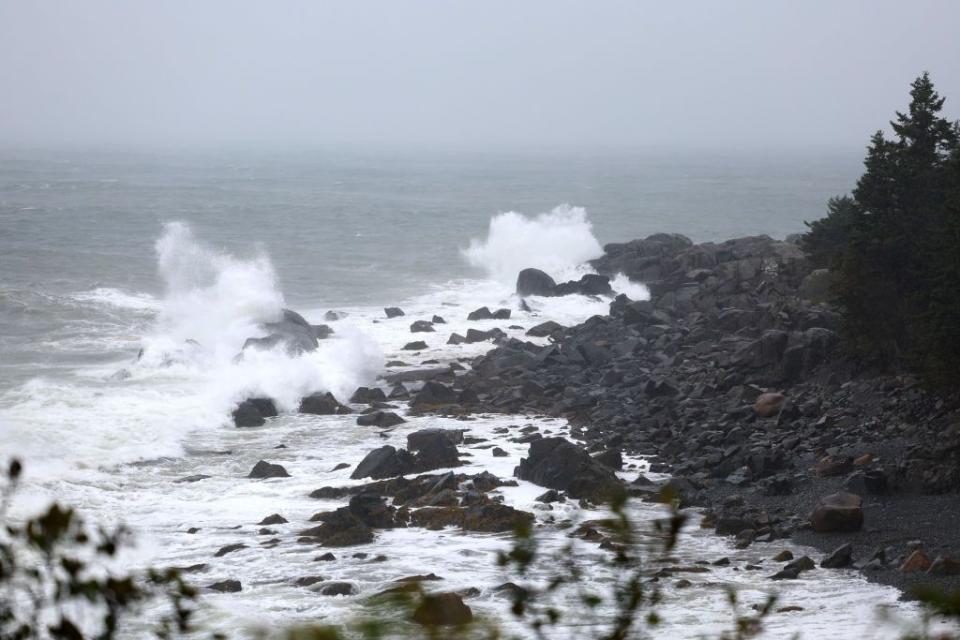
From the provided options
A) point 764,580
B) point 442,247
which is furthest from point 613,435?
point 442,247

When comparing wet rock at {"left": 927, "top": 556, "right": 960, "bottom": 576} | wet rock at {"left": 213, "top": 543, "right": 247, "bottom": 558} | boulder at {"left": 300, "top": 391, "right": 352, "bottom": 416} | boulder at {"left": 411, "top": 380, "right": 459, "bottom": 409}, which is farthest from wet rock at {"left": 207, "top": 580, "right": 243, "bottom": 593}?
boulder at {"left": 411, "top": 380, "right": 459, "bottom": 409}

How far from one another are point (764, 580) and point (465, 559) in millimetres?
4245

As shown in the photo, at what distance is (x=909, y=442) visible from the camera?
66.1ft

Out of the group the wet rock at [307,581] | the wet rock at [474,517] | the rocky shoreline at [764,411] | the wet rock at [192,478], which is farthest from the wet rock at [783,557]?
the wet rock at [192,478]

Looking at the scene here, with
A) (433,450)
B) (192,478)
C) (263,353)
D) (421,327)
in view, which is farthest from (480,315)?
(192,478)

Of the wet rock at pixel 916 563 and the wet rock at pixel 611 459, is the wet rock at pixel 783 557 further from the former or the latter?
the wet rock at pixel 611 459

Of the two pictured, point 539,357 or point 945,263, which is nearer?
point 945,263

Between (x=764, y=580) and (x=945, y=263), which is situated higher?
(x=945, y=263)

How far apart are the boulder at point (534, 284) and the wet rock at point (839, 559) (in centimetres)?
2741

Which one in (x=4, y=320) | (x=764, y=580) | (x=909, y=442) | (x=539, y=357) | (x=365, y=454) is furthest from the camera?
(x=4, y=320)

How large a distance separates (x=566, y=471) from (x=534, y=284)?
23.4m

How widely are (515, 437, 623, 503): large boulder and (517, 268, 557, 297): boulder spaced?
22.1m

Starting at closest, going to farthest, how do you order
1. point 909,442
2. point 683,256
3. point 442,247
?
point 909,442, point 683,256, point 442,247

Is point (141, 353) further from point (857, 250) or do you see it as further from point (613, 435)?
point (857, 250)
